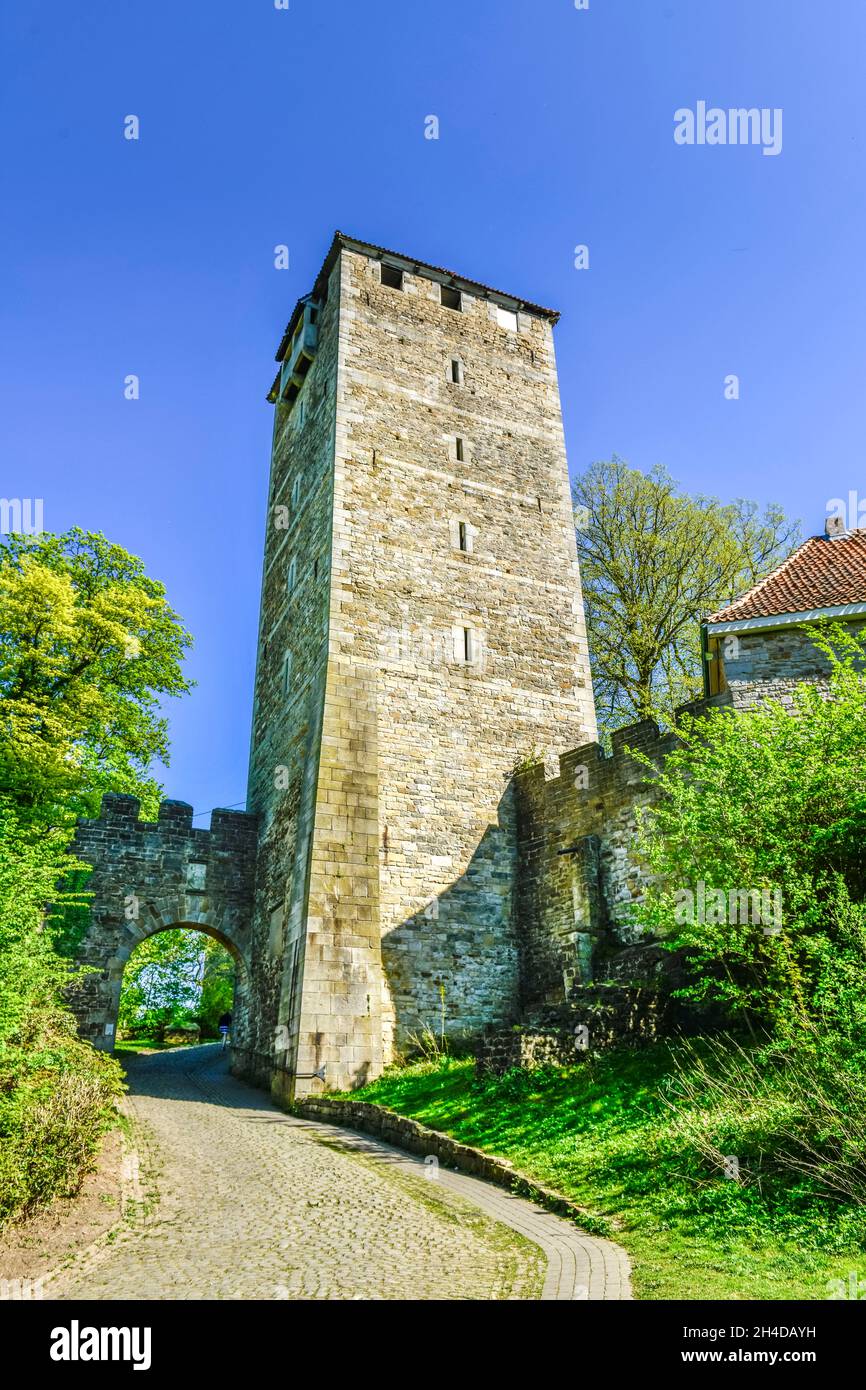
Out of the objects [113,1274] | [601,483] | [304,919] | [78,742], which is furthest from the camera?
[601,483]

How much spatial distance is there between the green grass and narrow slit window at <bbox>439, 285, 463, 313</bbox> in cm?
1696

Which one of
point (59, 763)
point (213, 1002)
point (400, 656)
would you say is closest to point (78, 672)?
point (59, 763)

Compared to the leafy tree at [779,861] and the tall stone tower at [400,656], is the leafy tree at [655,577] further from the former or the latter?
the leafy tree at [779,861]

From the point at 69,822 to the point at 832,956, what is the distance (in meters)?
14.4

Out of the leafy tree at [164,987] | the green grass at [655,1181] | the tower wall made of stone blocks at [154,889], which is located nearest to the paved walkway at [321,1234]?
the green grass at [655,1181]

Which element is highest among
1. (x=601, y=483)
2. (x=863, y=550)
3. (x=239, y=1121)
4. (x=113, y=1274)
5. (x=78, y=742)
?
(x=601, y=483)

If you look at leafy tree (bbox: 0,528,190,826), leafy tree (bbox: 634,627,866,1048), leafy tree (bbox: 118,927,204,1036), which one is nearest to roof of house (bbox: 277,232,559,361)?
leafy tree (bbox: 0,528,190,826)

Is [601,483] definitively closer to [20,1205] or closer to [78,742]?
[78,742]

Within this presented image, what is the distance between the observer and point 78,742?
61.8 feet

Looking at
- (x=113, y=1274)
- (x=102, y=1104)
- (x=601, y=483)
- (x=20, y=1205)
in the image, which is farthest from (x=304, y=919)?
(x=601, y=483)

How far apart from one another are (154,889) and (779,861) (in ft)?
36.8

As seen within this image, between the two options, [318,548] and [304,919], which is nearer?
[304,919]

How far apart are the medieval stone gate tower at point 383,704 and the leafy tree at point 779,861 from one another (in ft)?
17.0
